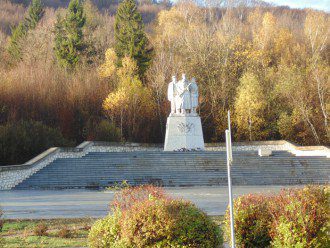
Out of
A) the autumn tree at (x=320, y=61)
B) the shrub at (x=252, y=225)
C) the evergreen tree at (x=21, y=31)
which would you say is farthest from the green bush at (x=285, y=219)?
the evergreen tree at (x=21, y=31)

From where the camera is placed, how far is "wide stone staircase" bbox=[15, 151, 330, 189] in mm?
25391

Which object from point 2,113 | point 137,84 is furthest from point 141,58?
point 2,113

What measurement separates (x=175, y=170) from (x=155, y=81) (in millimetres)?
19113

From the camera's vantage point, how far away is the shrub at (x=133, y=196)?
7.70 meters

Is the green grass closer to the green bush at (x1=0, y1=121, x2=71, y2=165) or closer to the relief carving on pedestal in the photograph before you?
the green bush at (x1=0, y1=121, x2=71, y2=165)

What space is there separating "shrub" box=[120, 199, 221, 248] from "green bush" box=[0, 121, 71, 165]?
2331 centimetres

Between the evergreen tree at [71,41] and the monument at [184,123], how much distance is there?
1891cm

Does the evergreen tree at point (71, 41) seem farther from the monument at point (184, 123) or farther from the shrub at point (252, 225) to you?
the shrub at point (252, 225)

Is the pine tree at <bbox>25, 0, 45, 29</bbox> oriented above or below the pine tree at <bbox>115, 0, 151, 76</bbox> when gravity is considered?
above

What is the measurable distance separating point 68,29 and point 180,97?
2196 cm

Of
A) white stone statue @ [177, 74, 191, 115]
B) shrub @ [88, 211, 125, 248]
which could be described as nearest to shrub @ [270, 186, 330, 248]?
shrub @ [88, 211, 125, 248]

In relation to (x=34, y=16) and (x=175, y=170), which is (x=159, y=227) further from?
(x=34, y=16)

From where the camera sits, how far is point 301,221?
7121 millimetres

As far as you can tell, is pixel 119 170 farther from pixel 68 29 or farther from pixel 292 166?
pixel 68 29
